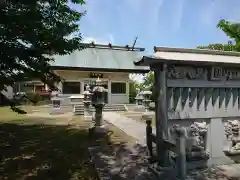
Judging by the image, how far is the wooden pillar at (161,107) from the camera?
4332 millimetres

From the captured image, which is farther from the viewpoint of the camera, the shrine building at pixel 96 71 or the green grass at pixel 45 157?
the shrine building at pixel 96 71

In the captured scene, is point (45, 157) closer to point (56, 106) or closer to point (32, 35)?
point (32, 35)

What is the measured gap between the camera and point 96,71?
22734 millimetres

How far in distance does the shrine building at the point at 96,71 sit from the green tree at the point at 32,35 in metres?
15.8

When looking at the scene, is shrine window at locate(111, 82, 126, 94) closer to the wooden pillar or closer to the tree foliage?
the tree foliage

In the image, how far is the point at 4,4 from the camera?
366cm

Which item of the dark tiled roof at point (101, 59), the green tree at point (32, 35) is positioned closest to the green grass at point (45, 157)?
the green tree at point (32, 35)

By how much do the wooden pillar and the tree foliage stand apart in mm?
2367

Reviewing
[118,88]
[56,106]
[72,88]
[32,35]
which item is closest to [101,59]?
[118,88]

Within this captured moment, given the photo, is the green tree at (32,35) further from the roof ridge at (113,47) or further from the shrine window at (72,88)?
the roof ridge at (113,47)

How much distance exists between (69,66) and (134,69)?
23.1 feet

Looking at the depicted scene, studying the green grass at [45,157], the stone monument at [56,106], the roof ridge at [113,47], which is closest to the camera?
the green grass at [45,157]

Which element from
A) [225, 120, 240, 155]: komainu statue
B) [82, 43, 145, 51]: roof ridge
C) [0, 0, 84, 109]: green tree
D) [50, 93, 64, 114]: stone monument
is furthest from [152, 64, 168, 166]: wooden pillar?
[82, 43, 145, 51]: roof ridge

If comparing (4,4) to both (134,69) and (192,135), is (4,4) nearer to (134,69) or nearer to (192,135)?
(192,135)
